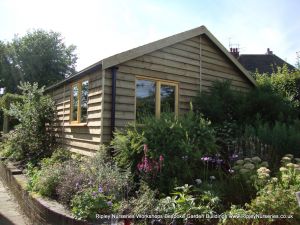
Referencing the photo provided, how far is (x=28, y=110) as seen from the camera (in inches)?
477

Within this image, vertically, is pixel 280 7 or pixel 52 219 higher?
pixel 280 7

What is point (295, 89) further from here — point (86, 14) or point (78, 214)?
point (78, 214)

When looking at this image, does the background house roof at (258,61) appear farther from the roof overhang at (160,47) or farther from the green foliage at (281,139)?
the green foliage at (281,139)

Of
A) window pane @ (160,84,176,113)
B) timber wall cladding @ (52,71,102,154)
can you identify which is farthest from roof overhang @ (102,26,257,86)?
window pane @ (160,84,176,113)

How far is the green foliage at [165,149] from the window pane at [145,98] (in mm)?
2006

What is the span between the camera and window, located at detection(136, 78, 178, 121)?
8.75 m

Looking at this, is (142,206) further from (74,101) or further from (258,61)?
(258,61)

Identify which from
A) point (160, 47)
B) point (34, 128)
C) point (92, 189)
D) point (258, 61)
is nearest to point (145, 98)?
point (160, 47)

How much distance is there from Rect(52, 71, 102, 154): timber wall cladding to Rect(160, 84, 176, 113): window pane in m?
1.88

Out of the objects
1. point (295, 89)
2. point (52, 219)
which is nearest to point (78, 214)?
point (52, 219)

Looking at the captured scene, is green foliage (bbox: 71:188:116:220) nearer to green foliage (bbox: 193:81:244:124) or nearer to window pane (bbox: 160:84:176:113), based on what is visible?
window pane (bbox: 160:84:176:113)

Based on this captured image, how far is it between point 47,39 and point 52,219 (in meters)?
35.2

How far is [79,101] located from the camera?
32.0 feet

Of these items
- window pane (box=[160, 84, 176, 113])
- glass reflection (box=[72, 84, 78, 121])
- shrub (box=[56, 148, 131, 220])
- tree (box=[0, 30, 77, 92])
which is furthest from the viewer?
tree (box=[0, 30, 77, 92])
